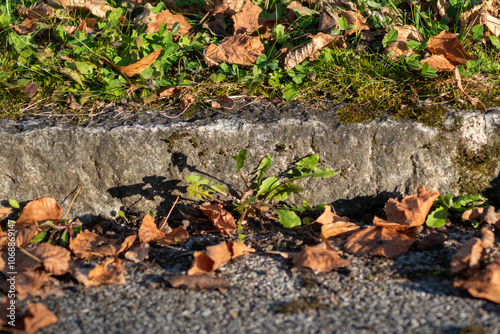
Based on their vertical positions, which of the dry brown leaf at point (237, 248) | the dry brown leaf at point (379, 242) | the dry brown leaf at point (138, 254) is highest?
the dry brown leaf at point (379, 242)

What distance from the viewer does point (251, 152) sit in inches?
91.4

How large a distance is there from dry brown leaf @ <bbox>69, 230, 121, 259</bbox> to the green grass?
2.41 ft

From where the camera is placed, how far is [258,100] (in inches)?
98.8

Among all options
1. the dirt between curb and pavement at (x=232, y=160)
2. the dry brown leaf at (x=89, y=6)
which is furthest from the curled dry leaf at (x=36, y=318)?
the dry brown leaf at (x=89, y=6)

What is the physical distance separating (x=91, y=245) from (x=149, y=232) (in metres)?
0.30

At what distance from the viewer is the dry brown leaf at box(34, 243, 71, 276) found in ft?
6.20

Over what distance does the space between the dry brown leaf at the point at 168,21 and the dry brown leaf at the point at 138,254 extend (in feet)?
4.67

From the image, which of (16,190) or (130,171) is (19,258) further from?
(130,171)

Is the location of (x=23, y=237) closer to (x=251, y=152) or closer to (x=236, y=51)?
(x=251, y=152)

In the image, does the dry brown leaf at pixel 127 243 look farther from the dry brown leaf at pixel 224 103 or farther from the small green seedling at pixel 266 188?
the dry brown leaf at pixel 224 103

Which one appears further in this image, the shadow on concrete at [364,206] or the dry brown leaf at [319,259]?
the shadow on concrete at [364,206]

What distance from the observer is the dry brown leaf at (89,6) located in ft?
9.86

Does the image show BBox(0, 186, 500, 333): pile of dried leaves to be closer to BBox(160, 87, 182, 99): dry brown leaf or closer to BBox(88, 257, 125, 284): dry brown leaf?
BBox(88, 257, 125, 284): dry brown leaf

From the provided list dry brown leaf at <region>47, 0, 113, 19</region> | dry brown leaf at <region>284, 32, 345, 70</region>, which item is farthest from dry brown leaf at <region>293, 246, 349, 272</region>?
dry brown leaf at <region>47, 0, 113, 19</region>
